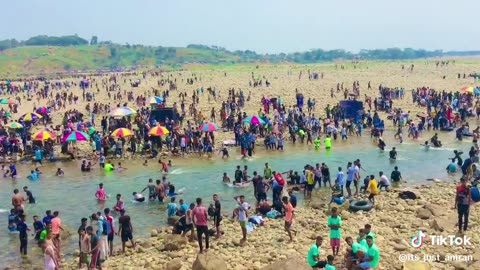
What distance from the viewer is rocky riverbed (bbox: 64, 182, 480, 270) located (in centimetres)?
1314

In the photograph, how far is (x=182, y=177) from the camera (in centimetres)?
2606

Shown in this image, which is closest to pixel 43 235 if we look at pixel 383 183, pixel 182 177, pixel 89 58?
pixel 182 177

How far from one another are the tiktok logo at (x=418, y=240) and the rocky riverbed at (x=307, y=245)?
0.53 ft

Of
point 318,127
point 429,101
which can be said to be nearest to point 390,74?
point 429,101

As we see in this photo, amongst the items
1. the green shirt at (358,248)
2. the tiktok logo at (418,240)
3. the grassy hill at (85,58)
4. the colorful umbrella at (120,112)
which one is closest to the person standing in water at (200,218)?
the green shirt at (358,248)

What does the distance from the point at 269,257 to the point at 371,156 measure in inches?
679

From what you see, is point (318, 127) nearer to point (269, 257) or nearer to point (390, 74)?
point (269, 257)

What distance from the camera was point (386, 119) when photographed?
4122 centimetres

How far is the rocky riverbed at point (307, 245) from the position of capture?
13141 mm

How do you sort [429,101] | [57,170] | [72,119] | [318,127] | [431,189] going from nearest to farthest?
[431,189] < [57,170] < [318,127] < [72,119] < [429,101]

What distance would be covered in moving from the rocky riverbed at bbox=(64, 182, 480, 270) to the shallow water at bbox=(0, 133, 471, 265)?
2.56 meters

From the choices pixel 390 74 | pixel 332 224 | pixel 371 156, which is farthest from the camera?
pixel 390 74

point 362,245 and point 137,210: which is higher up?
point 362,245

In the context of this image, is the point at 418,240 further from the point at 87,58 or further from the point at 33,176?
the point at 87,58
